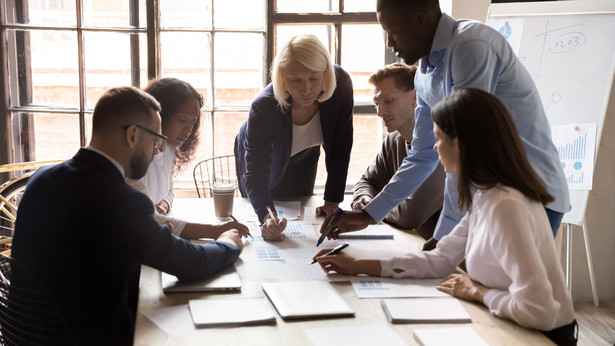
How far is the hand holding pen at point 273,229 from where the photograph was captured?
1.97 meters

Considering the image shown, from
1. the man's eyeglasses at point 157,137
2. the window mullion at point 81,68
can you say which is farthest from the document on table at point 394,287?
the window mullion at point 81,68

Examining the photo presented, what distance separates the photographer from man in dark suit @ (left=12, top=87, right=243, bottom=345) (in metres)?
1.46

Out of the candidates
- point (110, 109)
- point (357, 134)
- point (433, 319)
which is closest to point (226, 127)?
Result: point (357, 134)

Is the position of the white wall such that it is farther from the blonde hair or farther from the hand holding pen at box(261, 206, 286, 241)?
the hand holding pen at box(261, 206, 286, 241)

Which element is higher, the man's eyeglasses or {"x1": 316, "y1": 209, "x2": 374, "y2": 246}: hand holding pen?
the man's eyeglasses

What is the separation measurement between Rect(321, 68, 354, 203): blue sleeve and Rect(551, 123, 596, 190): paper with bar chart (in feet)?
3.63

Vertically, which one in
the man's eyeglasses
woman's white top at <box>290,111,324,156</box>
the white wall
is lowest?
the white wall

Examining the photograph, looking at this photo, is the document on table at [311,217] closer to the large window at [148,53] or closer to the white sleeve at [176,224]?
the white sleeve at [176,224]

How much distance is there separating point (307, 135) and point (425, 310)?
1.29 metres

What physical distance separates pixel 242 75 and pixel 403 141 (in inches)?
53.4

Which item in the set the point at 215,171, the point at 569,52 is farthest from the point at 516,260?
the point at 215,171

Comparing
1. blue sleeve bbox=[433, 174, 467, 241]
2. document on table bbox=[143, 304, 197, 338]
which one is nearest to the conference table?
document on table bbox=[143, 304, 197, 338]

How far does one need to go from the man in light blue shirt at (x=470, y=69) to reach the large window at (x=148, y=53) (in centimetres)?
175

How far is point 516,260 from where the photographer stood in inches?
50.7
